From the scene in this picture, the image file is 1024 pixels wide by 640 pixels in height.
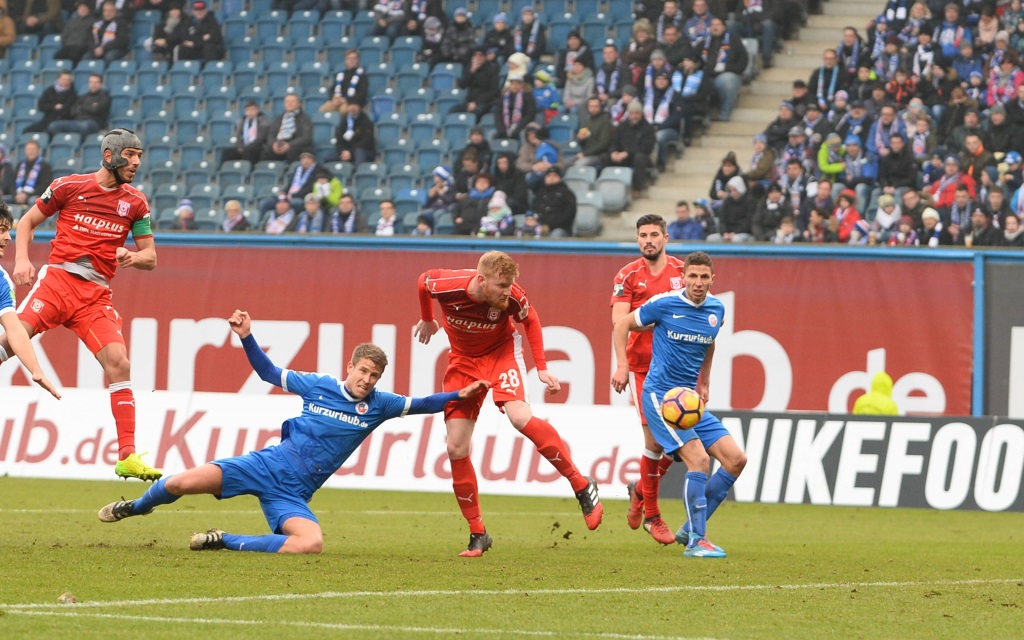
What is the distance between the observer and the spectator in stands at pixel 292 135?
24.8 meters

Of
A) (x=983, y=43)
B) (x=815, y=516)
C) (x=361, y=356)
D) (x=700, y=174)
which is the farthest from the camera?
(x=700, y=174)

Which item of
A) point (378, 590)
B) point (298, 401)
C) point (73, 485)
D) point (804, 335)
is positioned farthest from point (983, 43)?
point (378, 590)

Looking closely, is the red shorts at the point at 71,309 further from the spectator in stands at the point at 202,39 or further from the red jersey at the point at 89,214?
the spectator in stands at the point at 202,39

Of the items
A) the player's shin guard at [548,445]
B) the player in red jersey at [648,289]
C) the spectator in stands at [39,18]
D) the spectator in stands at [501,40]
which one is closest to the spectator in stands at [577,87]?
the spectator in stands at [501,40]

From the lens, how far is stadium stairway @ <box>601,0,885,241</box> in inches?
934

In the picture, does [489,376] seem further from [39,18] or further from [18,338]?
[39,18]

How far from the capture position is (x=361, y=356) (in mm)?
10070

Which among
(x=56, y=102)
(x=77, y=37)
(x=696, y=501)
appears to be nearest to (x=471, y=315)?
(x=696, y=501)

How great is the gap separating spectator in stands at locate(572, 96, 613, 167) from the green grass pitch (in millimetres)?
10072

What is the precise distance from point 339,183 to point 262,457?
544 inches

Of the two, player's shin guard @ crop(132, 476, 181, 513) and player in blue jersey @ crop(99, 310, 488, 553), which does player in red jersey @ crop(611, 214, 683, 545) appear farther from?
player's shin guard @ crop(132, 476, 181, 513)

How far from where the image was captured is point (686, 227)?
21.2 meters

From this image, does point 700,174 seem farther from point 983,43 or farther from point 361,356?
point 361,356

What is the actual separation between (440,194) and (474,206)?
0.90 m
